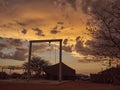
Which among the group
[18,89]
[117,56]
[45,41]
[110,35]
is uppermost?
[45,41]

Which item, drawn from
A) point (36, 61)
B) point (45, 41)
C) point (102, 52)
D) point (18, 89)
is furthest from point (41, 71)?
point (102, 52)

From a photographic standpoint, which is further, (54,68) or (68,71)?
(68,71)

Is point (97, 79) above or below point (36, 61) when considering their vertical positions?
below

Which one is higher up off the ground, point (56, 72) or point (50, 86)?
point (56, 72)

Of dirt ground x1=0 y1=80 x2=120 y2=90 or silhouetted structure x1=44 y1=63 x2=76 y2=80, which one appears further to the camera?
silhouetted structure x1=44 y1=63 x2=76 y2=80

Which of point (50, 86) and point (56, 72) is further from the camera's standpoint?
point (56, 72)

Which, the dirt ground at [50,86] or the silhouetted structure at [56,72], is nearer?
the dirt ground at [50,86]

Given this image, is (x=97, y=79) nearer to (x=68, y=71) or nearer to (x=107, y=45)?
(x=68, y=71)

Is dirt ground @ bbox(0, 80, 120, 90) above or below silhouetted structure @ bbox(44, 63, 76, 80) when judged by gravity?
below

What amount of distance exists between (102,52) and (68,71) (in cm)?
4645

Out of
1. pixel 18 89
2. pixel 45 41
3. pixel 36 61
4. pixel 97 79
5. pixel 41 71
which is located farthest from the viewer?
pixel 36 61

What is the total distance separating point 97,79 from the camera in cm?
5019

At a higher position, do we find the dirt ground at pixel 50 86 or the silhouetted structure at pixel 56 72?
the silhouetted structure at pixel 56 72

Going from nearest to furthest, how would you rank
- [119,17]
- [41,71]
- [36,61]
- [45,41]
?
[119,17], [45,41], [41,71], [36,61]
